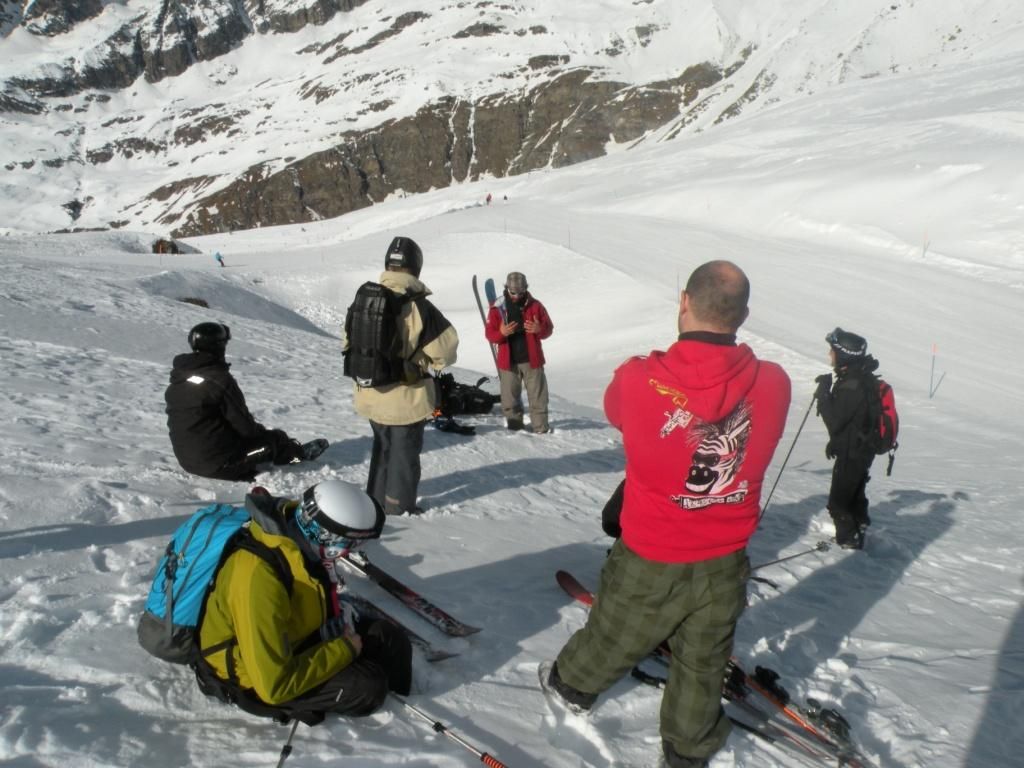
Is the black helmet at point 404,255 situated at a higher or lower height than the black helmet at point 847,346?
higher

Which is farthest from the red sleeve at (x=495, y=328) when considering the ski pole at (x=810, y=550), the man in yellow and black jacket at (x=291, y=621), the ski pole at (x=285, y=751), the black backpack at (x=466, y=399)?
the ski pole at (x=285, y=751)

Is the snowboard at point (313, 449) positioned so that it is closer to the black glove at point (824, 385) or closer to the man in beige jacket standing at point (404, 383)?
the man in beige jacket standing at point (404, 383)

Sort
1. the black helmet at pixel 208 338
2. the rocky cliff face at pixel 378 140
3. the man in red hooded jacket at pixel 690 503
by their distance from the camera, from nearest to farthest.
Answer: the man in red hooded jacket at pixel 690 503 → the black helmet at pixel 208 338 → the rocky cliff face at pixel 378 140

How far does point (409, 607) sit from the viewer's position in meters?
3.89

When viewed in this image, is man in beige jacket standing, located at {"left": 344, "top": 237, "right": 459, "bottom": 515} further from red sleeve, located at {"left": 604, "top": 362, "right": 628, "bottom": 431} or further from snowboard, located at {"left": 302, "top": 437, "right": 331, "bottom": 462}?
red sleeve, located at {"left": 604, "top": 362, "right": 628, "bottom": 431}

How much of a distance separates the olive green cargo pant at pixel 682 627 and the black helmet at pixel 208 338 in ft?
11.9

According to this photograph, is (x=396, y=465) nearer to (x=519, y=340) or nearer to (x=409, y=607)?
(x=409, y=607)

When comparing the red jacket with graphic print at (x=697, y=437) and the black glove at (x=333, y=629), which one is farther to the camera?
the black glove at (x=333, y=629)

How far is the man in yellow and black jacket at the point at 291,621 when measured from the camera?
2582 mm

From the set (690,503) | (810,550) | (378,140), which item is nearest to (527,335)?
(810,550)

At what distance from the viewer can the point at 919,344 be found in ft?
44.1

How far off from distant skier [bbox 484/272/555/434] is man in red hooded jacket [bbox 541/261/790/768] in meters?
5.14

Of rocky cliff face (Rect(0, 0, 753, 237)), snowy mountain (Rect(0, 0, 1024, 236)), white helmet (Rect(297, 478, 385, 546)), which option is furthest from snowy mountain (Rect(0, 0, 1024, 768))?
rocky cliff face (Rect(0, 0, 753, 237))

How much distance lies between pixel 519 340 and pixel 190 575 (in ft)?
18.5
